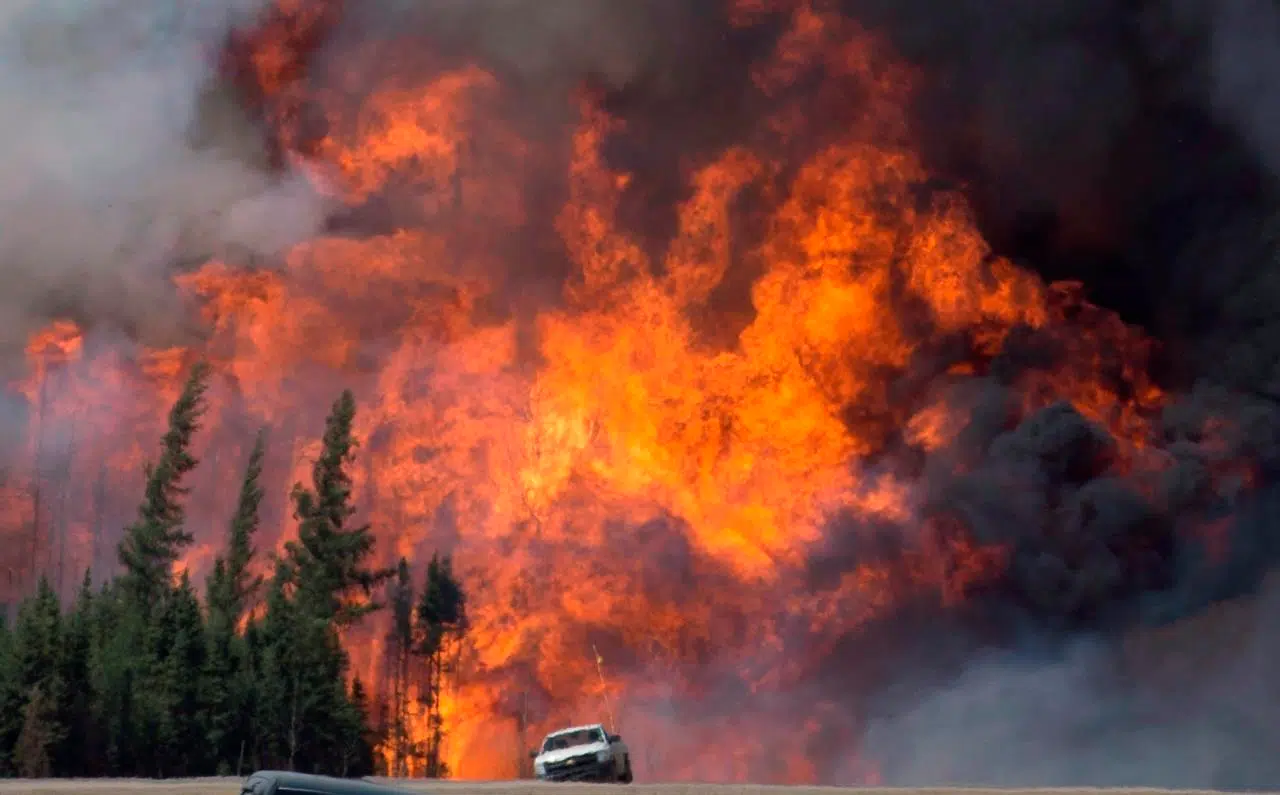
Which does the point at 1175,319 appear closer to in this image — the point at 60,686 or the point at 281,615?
the point at 281,615

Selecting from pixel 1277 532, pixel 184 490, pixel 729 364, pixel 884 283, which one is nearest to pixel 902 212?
pixel 884 283

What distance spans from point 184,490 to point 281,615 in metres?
13.1

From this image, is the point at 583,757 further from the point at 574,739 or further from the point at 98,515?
the point at 98,515

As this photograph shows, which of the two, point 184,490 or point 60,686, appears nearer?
point 60,686

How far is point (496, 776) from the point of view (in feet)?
240

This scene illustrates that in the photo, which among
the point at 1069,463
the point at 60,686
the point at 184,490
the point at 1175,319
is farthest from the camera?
the point at 184,490

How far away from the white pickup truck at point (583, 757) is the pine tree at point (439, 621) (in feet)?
83.7

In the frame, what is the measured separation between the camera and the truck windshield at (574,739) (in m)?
50.6

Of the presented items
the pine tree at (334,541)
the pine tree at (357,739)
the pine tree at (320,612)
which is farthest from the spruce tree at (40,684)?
the pine tree at (334,541)

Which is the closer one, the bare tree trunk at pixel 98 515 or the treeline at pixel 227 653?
the treeline at pixel 227 653

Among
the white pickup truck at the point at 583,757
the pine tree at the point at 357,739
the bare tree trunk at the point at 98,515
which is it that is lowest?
the white pickup truck at the point at 583,757

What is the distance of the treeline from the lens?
62.2 meters

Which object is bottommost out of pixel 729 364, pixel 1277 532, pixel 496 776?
pixel 496 776

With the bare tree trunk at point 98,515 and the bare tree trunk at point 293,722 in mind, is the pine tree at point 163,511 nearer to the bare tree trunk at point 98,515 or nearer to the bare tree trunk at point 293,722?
the bare tree trunk at point 98,515
